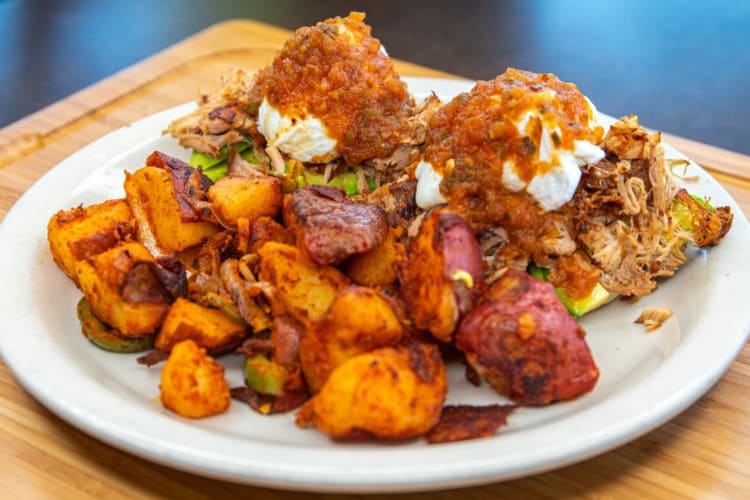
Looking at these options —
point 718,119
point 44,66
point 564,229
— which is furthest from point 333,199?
point 44,66

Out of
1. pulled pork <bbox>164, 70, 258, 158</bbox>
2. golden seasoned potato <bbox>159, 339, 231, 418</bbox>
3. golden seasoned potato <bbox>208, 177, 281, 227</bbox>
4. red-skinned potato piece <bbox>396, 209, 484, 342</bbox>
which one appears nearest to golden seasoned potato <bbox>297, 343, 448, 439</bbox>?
red-skinned potato piece <bbox>396, 209, 484, 342</bbox>

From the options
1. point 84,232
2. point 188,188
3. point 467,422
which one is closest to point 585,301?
point 467,422

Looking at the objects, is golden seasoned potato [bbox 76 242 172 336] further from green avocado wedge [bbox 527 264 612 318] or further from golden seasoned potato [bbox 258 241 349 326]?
green avocado wedge [bbox 527 264 612 318]

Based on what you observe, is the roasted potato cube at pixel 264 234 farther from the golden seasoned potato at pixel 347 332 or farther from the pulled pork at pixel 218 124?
the pulled pork at pixel 218 124

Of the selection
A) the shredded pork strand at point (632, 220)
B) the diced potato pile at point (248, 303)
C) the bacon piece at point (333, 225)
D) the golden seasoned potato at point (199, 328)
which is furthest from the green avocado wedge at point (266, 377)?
the shredded pork strand at point (632, 220)

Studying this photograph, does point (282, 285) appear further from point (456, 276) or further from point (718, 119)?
point (718, 119)

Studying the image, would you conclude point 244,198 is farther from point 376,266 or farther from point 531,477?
point 531,477
